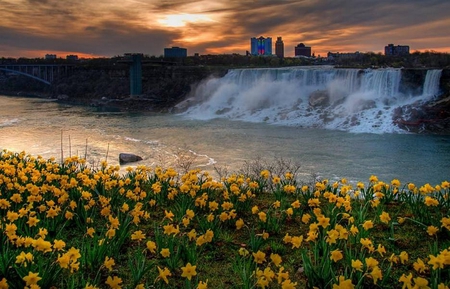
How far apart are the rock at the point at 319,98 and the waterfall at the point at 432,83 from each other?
213 inches

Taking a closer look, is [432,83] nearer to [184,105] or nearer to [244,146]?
[244,146]

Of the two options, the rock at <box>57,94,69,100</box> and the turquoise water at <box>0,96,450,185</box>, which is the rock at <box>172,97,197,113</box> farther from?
the rock at <box>57,94,69,100</box>

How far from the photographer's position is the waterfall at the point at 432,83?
2438 cm

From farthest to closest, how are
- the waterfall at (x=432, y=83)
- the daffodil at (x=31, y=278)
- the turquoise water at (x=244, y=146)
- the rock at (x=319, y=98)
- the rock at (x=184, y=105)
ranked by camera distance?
the rock at (x=184, y=105), the rock at (x=319, y=98), the waterfall at (x=432, y=83), the turquoise water at (x=244, y=146), the daffodil at (x=31, y=278)

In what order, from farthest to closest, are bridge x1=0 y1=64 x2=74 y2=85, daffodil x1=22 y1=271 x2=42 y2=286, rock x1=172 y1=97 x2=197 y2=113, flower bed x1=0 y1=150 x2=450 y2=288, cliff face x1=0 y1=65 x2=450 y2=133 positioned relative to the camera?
bridge x1=0 y1=64 x2=74 y2=85 → rock x1=172 y1=97 x2=197 y2=113 → cliff face x1=0 y1=65 x2=450 y2=133 → flower bed x1=0 y1=150 x2=450 y2=288 → daffodil x1=22 y1=271 x2=42 y2=286

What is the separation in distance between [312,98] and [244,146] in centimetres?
1281

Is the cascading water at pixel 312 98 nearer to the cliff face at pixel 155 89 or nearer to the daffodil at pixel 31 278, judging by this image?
the cliff face at pixel 155 89

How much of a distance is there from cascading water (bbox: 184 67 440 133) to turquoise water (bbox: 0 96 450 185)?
92.6 inches

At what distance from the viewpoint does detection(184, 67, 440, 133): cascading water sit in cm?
2306

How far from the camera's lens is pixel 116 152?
588 inches

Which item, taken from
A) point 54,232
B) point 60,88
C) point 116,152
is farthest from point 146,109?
point 54,232

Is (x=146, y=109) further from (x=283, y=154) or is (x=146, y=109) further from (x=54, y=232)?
(x=54, y=232)

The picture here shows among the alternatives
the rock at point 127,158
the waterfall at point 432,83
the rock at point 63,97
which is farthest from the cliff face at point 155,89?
the rock at point 127,158

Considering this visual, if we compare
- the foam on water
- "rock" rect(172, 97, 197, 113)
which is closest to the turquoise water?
the foam on water
